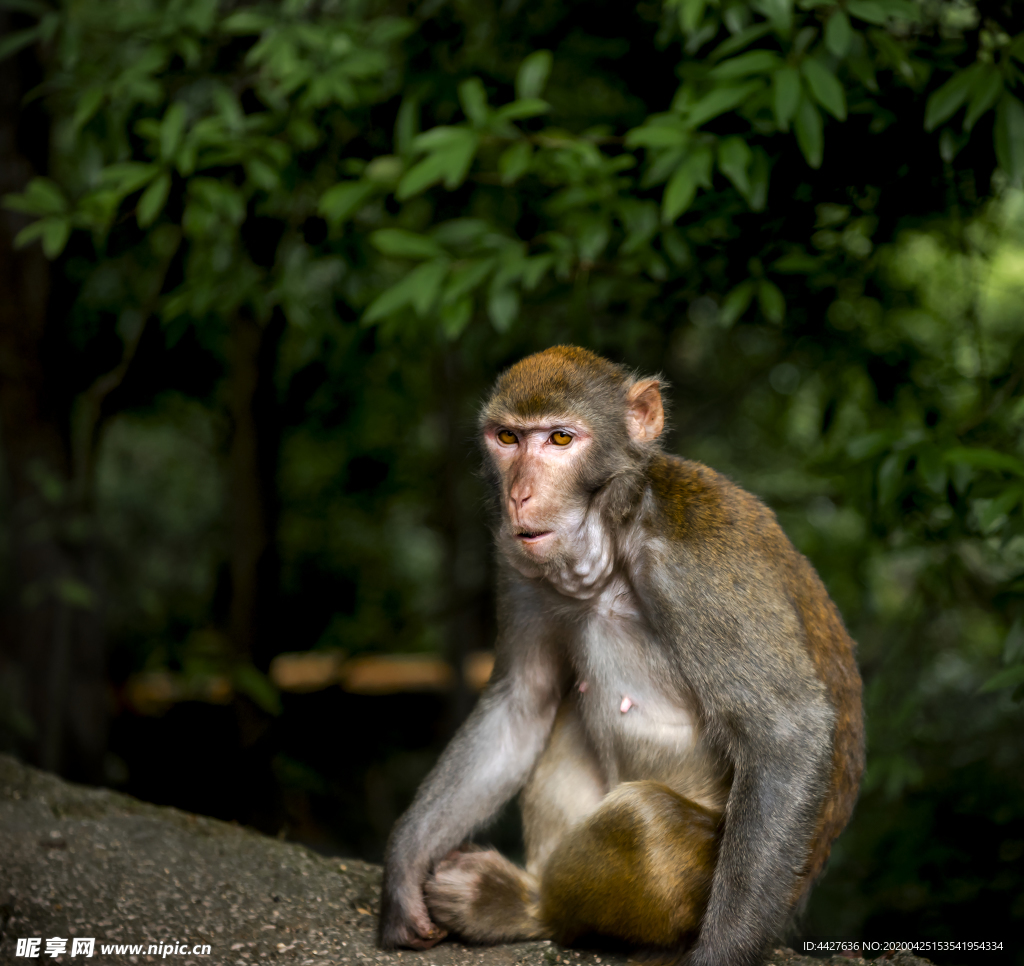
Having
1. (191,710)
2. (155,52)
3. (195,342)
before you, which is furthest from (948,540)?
(191,710)

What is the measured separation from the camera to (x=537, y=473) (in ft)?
8.88

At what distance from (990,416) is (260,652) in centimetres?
392

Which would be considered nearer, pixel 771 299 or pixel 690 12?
pixel 690 12

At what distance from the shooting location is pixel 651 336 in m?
5.74

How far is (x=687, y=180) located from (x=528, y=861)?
7.08 ft

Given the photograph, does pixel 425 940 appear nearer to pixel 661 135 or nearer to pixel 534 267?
pixel 534 267

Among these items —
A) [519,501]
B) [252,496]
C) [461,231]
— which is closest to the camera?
[519,501]

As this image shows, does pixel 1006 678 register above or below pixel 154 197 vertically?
below

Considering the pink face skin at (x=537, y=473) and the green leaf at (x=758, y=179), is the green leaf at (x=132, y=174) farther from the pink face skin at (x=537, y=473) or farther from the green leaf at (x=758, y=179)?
the green leaf at (x=758, y=179)

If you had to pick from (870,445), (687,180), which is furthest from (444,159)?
(870,445)

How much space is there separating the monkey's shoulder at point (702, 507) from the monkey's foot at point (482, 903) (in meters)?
1.16

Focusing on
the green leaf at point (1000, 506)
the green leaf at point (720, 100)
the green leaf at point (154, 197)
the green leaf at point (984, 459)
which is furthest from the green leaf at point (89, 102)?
the green leaf at point (1000, 506)

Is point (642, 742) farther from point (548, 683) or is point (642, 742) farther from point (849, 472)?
point (849, 472)

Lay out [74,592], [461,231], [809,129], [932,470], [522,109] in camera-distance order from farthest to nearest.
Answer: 1. [74,592]
2. [461,231]
3. [522,109]
4. [932,470]
5. [809,129]
